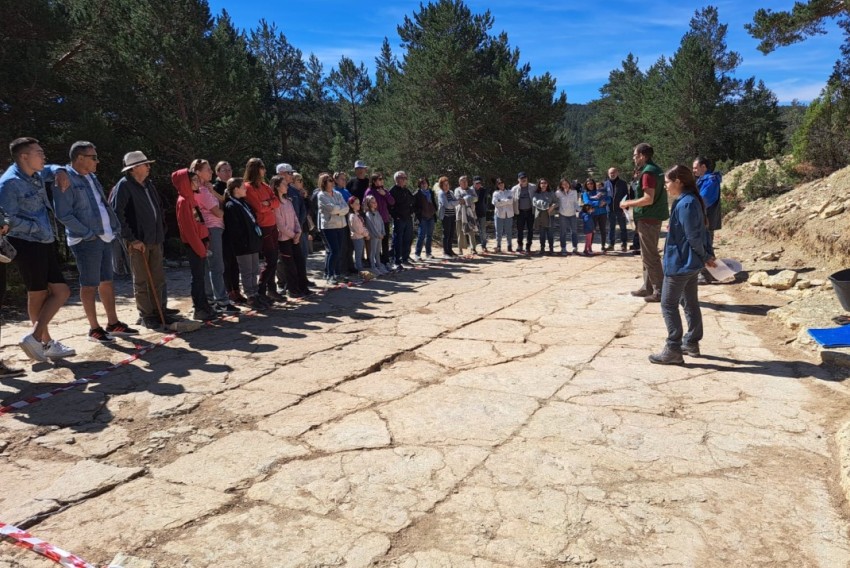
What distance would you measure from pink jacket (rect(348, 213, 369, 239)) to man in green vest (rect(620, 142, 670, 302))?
391 cm

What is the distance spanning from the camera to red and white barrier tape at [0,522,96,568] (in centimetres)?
212

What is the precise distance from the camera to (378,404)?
365 cm

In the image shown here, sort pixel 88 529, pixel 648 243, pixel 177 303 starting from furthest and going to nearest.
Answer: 1. pixel 177 303
2. pixel 648 243
3. pixel 88 529

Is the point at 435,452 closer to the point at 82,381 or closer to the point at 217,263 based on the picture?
the point at 82,381

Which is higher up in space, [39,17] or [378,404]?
[39,17]

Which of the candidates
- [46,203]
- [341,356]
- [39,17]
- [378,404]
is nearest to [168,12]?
[39,17]

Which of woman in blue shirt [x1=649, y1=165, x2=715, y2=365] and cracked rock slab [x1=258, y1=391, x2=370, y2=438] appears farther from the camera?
woman in blue shirt [x1=649, y1=165, x2=715, y2=365]

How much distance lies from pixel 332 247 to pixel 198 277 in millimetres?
2463

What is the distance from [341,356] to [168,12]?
11836mm

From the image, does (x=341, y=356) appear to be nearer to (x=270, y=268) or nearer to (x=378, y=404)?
(x=378, y=404)

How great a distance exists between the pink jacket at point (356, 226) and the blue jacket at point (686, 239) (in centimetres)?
504

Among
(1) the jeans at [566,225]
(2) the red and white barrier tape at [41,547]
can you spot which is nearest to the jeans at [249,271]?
(2) the red and white barrier tape at [41,547]

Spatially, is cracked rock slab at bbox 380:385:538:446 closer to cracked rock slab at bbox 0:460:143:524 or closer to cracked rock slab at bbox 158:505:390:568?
cracked rock slab at bbox 158:505:390:568

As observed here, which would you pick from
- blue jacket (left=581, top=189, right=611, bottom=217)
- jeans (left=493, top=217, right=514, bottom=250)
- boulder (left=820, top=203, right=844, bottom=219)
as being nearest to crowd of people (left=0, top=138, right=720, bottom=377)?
blue jacket (left=581, top=189, right=611, bottom=217)
